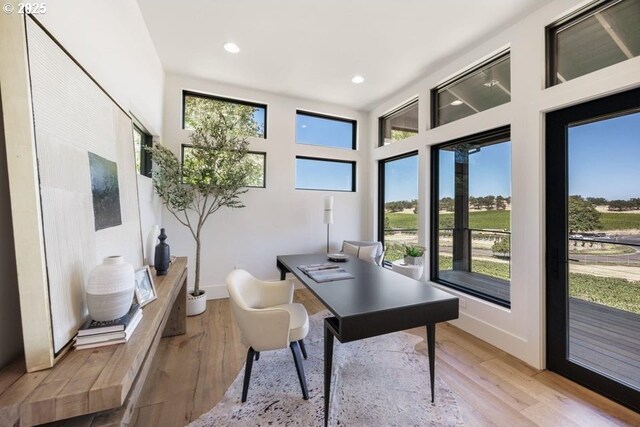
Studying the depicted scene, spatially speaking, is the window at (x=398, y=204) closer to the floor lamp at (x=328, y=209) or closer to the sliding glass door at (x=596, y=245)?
the floor lamp at (x=328, y=209)

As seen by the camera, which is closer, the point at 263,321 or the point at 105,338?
the point at 105,338

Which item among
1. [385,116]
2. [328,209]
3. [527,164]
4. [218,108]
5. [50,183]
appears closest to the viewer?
[50,183]

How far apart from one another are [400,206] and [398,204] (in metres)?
0.07

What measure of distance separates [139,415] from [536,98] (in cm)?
403

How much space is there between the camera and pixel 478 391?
1.98 m

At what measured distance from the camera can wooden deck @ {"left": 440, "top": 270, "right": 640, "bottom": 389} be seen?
73.9 inches

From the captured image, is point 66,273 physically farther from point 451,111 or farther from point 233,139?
point 451,111

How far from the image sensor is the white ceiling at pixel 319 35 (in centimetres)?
238

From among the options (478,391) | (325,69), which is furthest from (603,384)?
(325,69)

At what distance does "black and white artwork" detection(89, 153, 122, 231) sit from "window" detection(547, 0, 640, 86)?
354 cm

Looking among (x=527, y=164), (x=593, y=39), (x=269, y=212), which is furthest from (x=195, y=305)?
(x=593, y=39)

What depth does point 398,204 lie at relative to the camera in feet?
14.4

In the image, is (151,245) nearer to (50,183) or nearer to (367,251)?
(50,183)

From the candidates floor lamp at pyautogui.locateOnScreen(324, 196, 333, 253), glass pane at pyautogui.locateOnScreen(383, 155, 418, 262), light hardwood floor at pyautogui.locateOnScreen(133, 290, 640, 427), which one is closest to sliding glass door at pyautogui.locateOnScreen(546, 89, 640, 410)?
light hardwood floor at pyautogui.locateOnScreen(133, 290, 640, 427)
